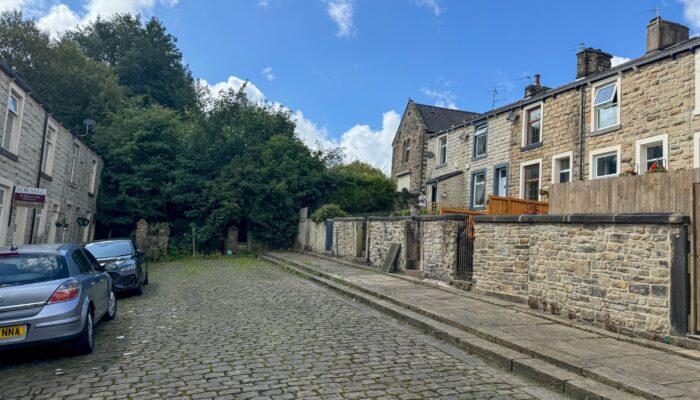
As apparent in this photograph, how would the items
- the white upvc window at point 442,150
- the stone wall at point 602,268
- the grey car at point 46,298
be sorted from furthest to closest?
the white upvc window at point 442,150
the stone wall at point 602,268
the grey car at point 46,298

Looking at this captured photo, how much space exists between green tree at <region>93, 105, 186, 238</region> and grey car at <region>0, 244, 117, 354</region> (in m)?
20.4

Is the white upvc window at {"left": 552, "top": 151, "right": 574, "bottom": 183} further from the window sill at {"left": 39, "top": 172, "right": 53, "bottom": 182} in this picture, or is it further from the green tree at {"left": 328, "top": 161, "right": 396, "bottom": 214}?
the window sill at {"left": 39, "top": 172, "right": 53, "bottom": 182}

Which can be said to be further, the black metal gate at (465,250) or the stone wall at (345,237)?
the stone wall at (345,237)

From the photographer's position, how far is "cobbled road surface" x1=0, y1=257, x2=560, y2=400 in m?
4.54

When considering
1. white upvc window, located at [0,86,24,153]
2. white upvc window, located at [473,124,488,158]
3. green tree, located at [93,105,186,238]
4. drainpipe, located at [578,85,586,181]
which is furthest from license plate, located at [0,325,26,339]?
green tree, located at [93,105,186,238]

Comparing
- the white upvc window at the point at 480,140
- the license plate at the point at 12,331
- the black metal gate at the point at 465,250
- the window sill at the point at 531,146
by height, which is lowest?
the license plate at the point at 12,331

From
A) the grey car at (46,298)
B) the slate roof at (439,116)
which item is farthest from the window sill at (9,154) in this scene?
the slate roof at (439,116)

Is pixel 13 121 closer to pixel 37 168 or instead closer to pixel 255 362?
pixel 37 168

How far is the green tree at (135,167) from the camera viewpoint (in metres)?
25.1

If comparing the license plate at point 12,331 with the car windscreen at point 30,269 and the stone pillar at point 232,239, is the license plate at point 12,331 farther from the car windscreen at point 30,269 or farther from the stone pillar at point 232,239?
the stone pillar at point 232,239

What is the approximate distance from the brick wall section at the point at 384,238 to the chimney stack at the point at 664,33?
11.5 m

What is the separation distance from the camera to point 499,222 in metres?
10.1

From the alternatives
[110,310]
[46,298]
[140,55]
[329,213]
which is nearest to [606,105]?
[329,213]

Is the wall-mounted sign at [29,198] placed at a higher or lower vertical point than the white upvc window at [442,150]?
lower
